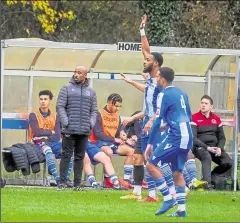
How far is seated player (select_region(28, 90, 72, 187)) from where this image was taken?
63.2ft

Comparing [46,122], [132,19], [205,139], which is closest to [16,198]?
[46,122]

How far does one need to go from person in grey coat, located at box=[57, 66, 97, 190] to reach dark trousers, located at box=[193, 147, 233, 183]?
242 cm

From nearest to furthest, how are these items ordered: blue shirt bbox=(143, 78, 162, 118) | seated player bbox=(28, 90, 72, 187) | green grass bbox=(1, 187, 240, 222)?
green grass bbox=(1, 187, 240, 222), blue shirt bbox=(143, 78, 162, 118), seated player bbox=(28, 90, 72, 187)

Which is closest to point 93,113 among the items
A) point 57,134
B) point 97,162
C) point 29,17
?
point 57,134

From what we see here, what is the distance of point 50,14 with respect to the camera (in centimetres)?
3847

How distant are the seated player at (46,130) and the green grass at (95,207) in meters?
0.88

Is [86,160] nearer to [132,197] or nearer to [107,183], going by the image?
[107,183]

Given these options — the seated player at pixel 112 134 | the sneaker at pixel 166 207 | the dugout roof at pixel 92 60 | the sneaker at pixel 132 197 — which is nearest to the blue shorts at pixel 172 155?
the sneaker at pixel 166 207

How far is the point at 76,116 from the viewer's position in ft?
59.4

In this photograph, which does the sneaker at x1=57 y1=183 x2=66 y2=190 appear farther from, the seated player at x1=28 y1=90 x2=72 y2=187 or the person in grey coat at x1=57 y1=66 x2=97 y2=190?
the seated player at x1=28 y1=90 x2=72 y2=187

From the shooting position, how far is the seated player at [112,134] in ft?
65.0

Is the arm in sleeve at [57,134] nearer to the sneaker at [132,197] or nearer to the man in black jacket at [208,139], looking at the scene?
the man in black jacket at [208,139]

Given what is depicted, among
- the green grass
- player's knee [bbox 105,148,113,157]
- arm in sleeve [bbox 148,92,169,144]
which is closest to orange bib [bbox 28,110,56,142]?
player's knee [bbox 105,148,113,157]

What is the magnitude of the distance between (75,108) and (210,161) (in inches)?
118
